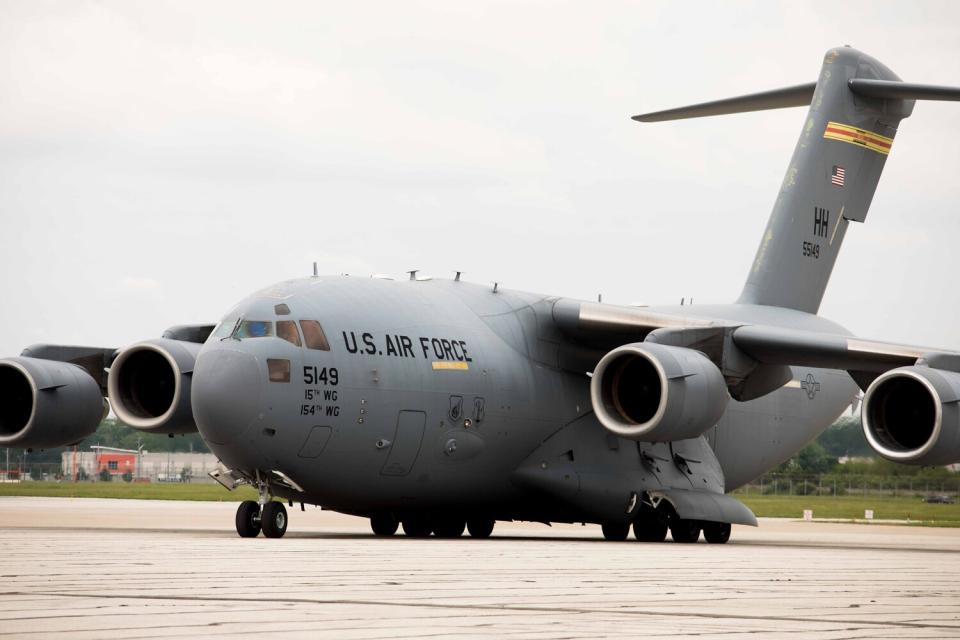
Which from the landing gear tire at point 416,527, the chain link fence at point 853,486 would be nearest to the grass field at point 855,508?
the chain link fence at point 853,486

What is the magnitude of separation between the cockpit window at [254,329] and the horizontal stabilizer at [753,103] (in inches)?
388

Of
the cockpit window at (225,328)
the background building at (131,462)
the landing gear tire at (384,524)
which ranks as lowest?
the background building at (131,462)

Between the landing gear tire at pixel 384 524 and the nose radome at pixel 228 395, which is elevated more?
the nose radome at pixel 228 395

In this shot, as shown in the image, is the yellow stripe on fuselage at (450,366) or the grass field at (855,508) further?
the grass field at (855,508)

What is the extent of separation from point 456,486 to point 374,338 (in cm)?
233

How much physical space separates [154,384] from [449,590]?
32.9 feet

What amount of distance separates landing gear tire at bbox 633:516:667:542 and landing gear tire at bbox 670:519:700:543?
0.14m

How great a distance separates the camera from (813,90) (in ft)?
75.1

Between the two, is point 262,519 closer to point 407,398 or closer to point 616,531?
point 407,398

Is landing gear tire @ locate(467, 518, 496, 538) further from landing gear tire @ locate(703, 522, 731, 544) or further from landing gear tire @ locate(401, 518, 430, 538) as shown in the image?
landing gear tire @ locate(703, 522, 731, 544)

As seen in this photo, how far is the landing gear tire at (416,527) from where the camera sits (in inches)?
744

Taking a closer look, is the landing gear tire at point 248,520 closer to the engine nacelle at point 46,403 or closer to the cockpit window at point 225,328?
the cockpit window at point 225,328

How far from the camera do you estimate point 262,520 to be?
1582cm

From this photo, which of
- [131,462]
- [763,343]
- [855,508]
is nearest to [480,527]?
[763,343]
